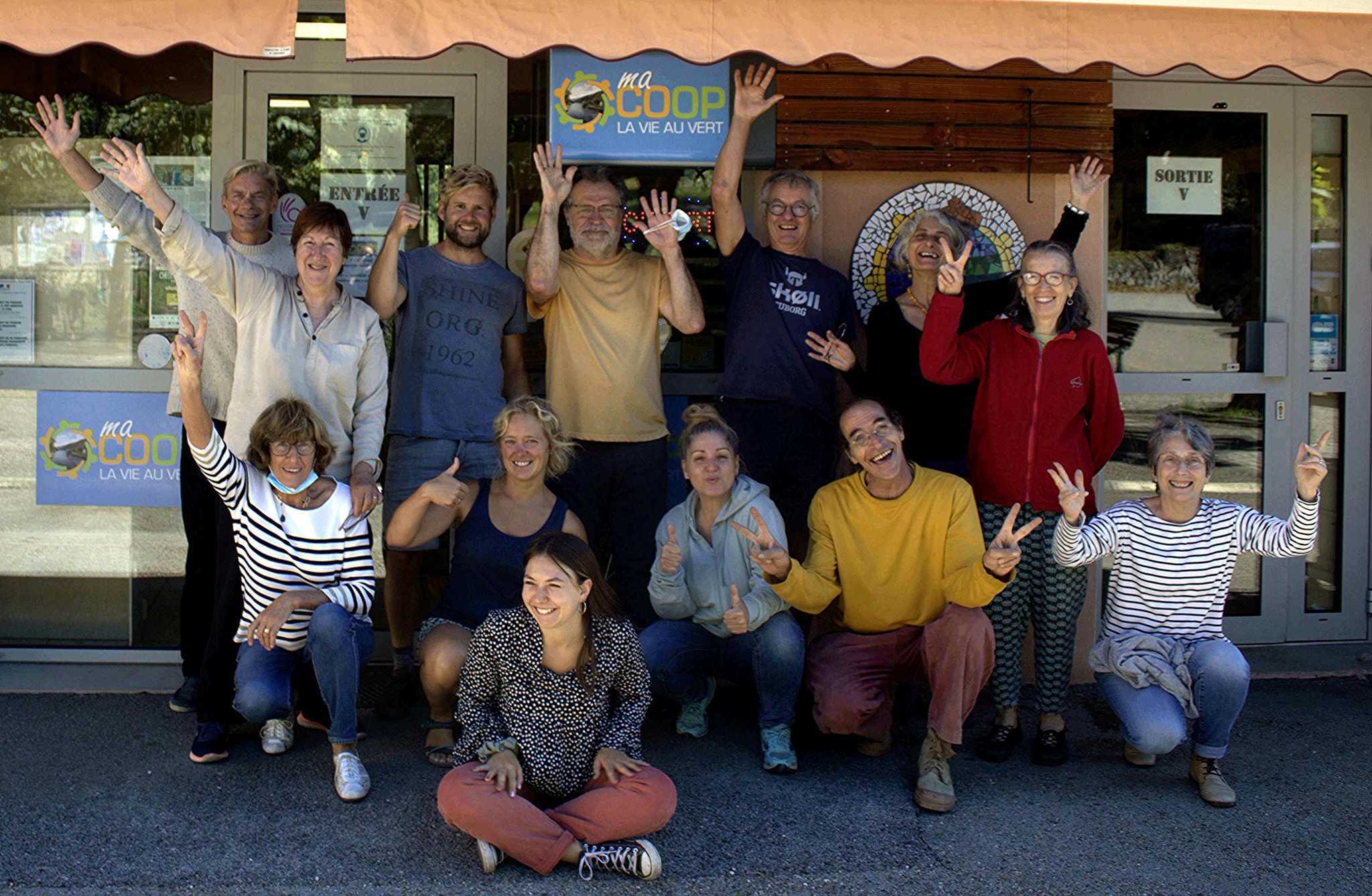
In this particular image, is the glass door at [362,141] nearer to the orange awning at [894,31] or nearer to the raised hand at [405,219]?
the raised hand at [405,219]

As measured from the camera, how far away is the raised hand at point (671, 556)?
→ 3.88 m

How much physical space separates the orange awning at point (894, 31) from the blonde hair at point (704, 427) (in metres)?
1.16

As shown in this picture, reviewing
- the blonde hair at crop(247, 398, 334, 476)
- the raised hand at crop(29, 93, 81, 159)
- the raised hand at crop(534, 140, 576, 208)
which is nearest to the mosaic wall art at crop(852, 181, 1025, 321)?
the raised hand at crop(534, 140, 576, 208)

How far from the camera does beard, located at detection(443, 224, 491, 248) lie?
4.41 meters

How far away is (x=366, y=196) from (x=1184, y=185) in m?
3.47

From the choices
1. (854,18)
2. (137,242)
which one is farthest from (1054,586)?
(137,242)

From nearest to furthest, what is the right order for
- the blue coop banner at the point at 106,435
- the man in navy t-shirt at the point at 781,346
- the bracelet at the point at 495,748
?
the bracelet at the point at 495,748 < the man in navy t-shirt at the point at 781,346 < the blue coop banner at the point at 106,435

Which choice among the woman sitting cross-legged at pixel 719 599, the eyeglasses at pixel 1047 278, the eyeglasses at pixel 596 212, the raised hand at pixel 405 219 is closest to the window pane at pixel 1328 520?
the eyeglasses at pixel 1047 278

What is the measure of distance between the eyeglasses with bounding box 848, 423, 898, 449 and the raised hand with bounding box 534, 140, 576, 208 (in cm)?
133

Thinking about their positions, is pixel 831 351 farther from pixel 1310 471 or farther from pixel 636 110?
pixel 1310 471

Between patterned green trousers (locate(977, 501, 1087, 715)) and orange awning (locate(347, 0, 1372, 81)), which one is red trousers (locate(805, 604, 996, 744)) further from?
orange awning (locate(347, 0, 1372, 81))

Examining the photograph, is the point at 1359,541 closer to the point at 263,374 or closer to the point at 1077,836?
the point at 1077,836

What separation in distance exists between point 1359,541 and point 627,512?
10.7ft

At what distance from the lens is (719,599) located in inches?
160
